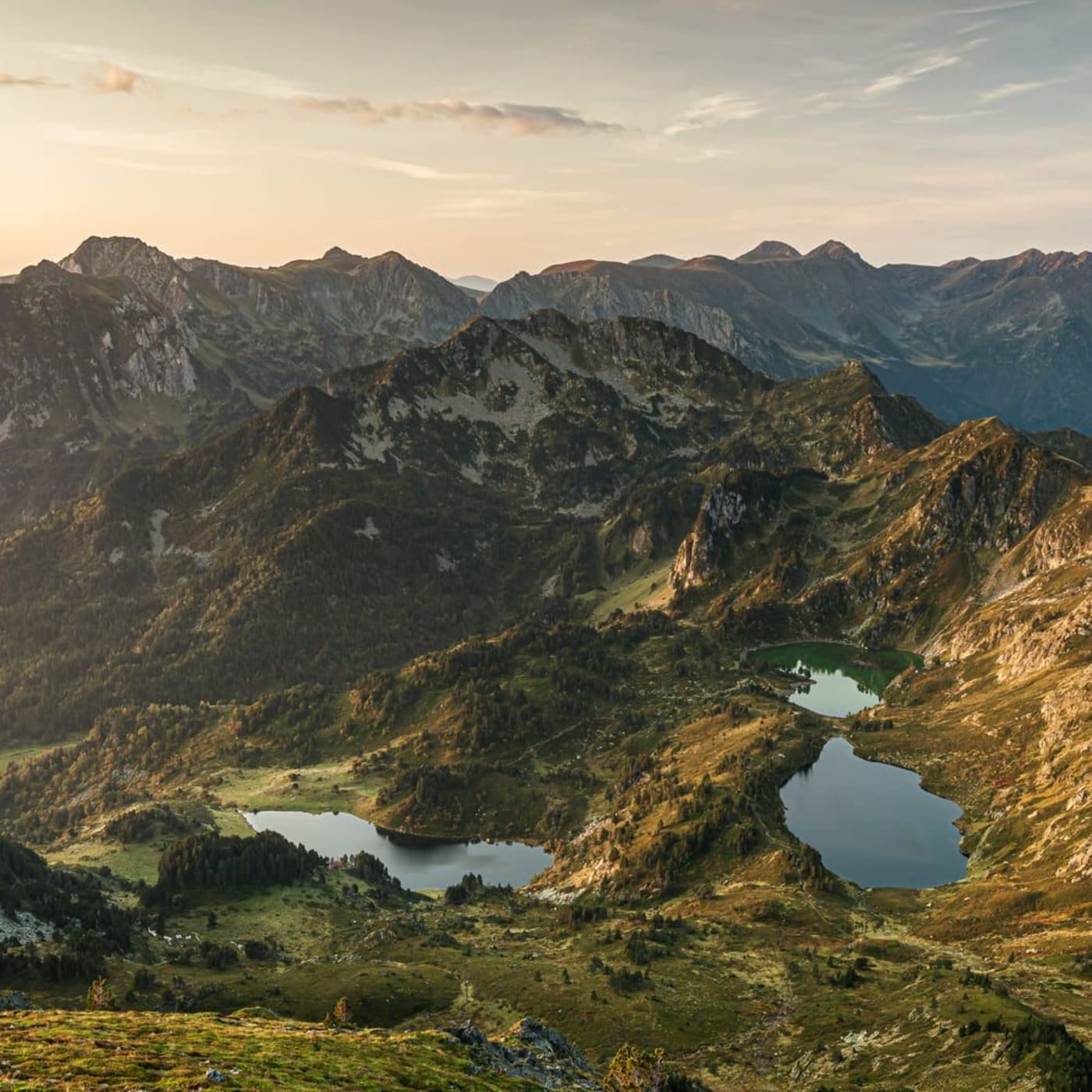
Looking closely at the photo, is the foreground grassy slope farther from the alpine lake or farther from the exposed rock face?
the alpine lake

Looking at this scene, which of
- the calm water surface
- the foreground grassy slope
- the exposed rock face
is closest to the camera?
the foreground grassy slope

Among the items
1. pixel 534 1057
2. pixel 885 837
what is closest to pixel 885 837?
pixel 885 837

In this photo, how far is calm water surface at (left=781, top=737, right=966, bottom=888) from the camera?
553 feet

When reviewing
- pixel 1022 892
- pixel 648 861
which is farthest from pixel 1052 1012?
pixel 648 861

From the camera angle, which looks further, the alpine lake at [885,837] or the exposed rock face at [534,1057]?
the alpine lake at [885,837]

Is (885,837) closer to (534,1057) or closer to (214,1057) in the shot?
(534,1057)

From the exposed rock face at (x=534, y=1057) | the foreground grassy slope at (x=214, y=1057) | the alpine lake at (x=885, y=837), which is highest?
the foreground grassy slope at (x=214, y=1057)

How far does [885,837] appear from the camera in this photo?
185375mm

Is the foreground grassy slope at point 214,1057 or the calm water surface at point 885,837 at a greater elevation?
the foreground grassy slope at point 214,1057

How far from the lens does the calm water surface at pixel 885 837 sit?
16850 centimetres

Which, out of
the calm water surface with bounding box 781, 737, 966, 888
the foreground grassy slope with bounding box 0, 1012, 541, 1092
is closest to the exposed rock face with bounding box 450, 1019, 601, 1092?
the foreground grassy slope with bounding box 0, 1012, 541, 1092

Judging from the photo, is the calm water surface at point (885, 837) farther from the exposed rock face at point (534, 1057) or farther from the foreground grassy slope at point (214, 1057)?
the foreground grassy slope at point (214, 1057)

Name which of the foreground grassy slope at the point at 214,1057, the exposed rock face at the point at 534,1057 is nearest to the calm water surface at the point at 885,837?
the exposed rock face at the point at 534,1057

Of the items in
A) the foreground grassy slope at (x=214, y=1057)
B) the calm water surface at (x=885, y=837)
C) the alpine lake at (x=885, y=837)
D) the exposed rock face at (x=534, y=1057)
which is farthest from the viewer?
the calm water surface at (x=885, y=837)
